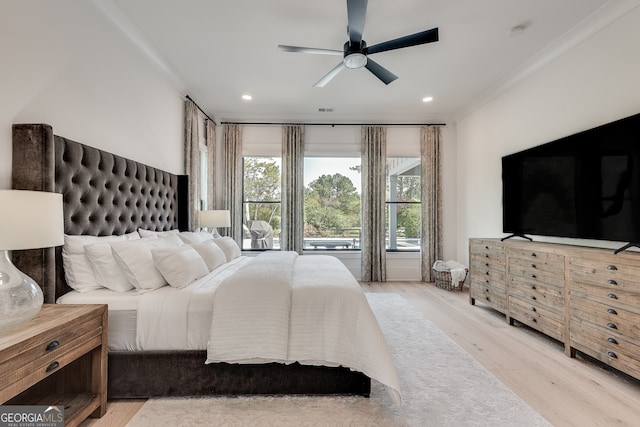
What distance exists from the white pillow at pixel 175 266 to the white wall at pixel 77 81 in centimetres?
92

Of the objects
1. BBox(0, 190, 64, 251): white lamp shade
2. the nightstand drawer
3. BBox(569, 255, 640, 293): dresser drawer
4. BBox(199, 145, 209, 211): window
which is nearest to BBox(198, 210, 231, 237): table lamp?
BBox(199, 145, 209, 211): window

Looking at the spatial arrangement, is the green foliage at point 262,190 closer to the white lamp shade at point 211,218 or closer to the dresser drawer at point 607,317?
the white lamp shade at point 211,218

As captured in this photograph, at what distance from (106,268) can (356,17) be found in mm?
2537

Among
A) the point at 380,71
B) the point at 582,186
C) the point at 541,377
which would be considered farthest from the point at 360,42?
the point at 541,377

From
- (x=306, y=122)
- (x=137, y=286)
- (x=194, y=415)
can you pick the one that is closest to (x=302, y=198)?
(x=306, y=122)

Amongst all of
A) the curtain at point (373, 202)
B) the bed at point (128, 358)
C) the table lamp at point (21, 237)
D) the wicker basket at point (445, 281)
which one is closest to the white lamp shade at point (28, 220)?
the table lamp at point (21, 237)

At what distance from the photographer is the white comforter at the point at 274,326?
176 cm

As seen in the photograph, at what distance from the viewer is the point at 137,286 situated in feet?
6.48

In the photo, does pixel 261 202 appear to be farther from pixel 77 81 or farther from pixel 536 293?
pixel 536 293

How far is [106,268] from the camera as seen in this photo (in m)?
1.97

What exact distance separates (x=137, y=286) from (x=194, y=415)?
2.92ft

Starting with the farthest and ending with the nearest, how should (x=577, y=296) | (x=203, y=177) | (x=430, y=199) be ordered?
1. (x=430, y=199)
2. (x=203, y=177)
3. (x=577, y=296)

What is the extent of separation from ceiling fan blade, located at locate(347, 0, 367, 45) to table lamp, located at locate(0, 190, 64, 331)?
85.4 inches

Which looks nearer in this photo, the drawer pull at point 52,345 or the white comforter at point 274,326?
the drawer pull at point 52,345
